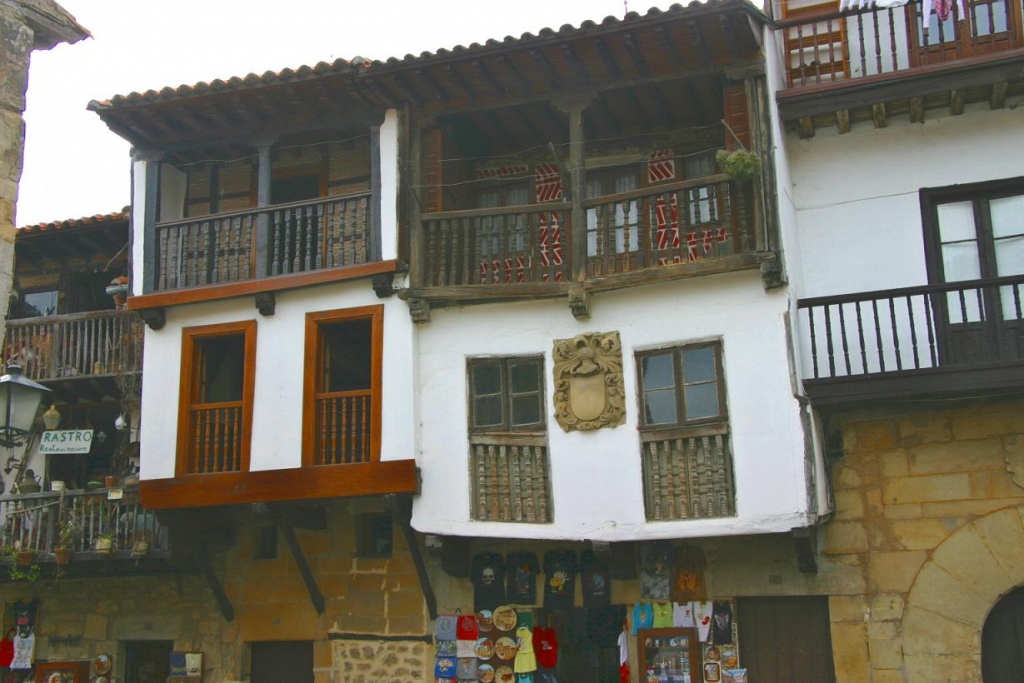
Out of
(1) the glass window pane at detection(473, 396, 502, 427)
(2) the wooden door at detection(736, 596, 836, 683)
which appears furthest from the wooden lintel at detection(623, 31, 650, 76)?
(2) the wooden door at detection(736, 596, 836, 683)

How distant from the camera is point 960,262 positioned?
39.0ft

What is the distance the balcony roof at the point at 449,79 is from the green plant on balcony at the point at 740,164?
111 cm

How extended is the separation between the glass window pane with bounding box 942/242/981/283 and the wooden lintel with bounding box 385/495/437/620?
5.84 meters

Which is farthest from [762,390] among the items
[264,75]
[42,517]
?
[42,517]

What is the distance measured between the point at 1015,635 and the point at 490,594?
514 cm

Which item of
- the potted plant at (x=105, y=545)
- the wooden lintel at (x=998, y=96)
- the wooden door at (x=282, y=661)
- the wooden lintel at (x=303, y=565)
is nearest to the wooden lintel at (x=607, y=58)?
the wooden lintel at (x=998, y=96)

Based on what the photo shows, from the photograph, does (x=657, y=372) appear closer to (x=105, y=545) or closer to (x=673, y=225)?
(x=673, y=225)

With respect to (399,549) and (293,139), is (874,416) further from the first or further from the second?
(293,139)

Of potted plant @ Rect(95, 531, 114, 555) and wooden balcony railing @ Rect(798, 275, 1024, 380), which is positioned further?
potted plant @ Rect(95, 531, 114, 555)

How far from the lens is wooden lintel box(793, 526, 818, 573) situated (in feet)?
35.9

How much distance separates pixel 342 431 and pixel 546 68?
14.2 feet

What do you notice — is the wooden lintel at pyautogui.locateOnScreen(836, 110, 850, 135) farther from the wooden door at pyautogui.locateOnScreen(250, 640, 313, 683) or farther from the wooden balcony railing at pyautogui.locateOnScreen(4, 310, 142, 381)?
the wooden balcony railing at pyautogui.locateOnScreen(4, 310, 142, 381)

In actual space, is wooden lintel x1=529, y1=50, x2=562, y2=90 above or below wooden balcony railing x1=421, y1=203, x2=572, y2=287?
above

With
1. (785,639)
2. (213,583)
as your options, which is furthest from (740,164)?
(213,583)
